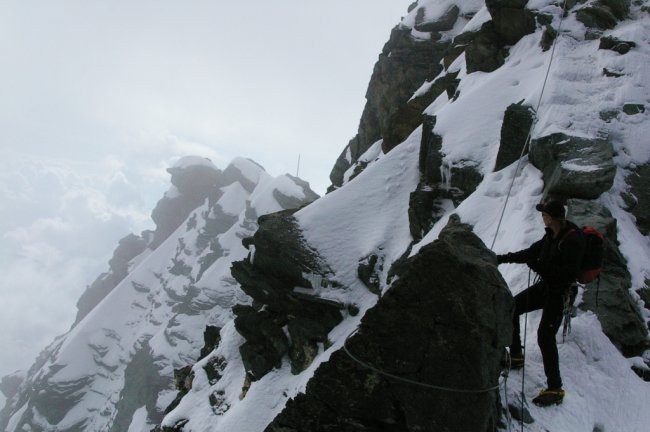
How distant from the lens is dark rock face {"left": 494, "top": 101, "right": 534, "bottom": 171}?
37.9 feet

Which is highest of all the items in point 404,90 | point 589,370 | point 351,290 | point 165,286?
point 165,286

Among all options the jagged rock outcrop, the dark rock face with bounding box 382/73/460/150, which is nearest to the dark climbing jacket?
the dark rock face with bounding box 382/73/460/150

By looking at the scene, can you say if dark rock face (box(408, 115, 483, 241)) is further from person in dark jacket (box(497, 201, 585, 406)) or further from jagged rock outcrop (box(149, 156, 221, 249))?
jagged rock outcrop (box(149, 156, 221, 249))

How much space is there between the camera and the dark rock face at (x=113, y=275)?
135250 mm

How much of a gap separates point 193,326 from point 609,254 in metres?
91.6

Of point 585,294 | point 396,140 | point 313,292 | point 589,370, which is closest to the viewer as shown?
point 589,370

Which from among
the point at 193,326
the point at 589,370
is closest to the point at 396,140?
the point at 589,370

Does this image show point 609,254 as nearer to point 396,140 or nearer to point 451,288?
point 451,288

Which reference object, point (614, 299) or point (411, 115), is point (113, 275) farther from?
point (614, 299)

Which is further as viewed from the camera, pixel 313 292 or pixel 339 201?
pixel 339 201

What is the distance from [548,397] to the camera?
188 inches

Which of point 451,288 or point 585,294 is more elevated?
point 451,288

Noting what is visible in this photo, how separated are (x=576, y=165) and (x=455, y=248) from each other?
20.4 feet

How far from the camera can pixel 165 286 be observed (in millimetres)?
107625
